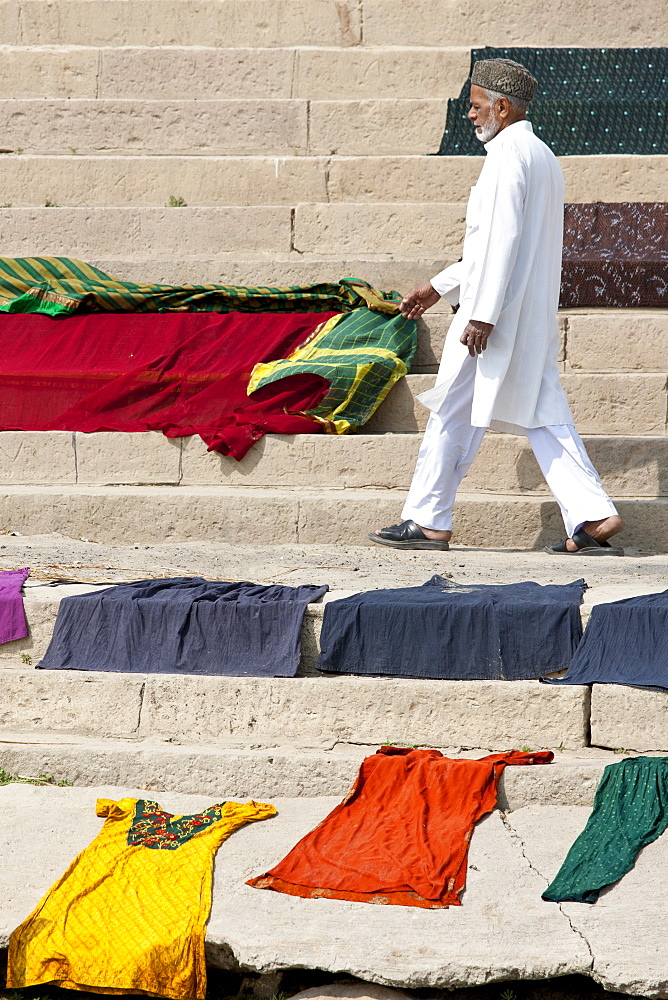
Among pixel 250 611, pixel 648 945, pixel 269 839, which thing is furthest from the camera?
pixel 250 611

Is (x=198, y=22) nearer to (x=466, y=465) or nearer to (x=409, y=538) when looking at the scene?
(x=466, y=465)

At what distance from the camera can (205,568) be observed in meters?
4.48

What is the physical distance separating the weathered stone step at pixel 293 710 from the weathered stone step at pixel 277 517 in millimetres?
1525

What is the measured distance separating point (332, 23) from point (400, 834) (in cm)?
737

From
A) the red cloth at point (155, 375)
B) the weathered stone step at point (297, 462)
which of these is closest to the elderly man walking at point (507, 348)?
the weathered stone step at point (297, 462)

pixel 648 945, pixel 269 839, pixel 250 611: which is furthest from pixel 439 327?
pixel 648 945

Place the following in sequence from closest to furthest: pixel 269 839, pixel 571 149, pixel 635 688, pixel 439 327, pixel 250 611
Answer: pixel 269 839 → pixel 635 688 → pixel 250 611 → pixel 439 327 → pixel 571 149

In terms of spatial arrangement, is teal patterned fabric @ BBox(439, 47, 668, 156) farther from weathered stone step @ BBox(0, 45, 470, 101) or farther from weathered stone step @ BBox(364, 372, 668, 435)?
weathered stone step @ BBox(364, 372, 668, 435)

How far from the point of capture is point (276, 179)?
763cm

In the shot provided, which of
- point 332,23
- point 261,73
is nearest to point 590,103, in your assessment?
point 332,23

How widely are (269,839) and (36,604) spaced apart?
1.31 meters

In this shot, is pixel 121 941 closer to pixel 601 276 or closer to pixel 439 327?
pixel 439 327

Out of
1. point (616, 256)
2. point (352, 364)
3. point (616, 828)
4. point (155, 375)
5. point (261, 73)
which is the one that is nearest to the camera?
point (616, 828)

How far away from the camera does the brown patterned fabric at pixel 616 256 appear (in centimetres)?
628
